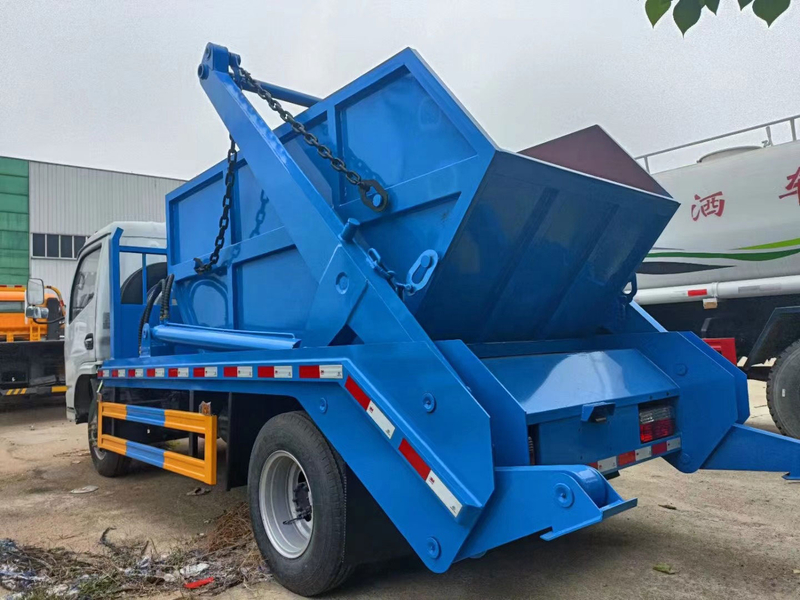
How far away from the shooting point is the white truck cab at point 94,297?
620 cm

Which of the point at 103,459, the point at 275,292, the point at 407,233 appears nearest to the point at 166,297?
the point at 275,292

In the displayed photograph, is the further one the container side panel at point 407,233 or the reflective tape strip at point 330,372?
the container side panel at point 407,233

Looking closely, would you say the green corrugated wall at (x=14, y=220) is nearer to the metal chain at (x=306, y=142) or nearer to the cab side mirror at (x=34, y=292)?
the cab side mirror at (x=34, y=292)

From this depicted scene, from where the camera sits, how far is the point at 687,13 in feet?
6.34

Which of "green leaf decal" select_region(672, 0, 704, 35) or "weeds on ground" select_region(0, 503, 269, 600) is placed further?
"weeds on ground" select_region(0, 503, 269, 600)

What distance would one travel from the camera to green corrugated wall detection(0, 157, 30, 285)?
23703mm

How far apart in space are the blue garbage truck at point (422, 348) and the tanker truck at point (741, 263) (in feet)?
10.4

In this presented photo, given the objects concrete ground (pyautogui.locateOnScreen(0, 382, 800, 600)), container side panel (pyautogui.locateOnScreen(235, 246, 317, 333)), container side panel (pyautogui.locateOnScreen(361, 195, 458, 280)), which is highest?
container side panel (pyautogui.locateOnScreen(361, 195, 458, 280))

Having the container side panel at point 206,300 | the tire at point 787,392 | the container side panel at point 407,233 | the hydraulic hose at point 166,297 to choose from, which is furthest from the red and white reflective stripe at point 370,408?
the tire at point 787,392

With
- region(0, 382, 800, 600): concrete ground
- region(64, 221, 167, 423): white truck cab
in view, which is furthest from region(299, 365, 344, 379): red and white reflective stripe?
region(64, 221, 167, 423): white truck cab

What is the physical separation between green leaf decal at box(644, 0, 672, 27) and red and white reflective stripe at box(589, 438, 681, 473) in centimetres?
197

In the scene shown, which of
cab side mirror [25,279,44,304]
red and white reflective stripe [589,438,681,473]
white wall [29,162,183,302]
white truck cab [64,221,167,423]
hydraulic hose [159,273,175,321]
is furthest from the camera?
white wall [29,162,183,302]

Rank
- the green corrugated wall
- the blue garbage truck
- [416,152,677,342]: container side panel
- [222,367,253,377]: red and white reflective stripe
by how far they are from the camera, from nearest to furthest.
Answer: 1. the blue garbage truck
2. [416,152,677,342]: container side panel
3. [222,367,253,377]: red and white reflective stripe
4. the green corrugated wall

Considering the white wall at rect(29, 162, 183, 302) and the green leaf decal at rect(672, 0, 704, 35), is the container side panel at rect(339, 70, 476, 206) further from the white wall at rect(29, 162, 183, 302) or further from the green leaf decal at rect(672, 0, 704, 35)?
the white wall at rect(29, 162, 183, 302)
